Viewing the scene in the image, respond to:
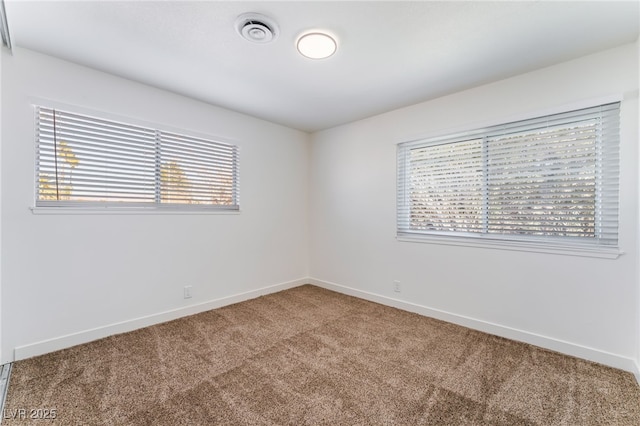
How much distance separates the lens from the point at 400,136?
3283mm

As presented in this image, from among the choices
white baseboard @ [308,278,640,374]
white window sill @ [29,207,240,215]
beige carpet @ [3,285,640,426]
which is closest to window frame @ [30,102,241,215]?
white window sill @ [29,207,240,215]

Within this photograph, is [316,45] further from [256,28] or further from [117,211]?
[117,211]

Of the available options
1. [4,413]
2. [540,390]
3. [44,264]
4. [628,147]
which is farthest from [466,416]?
[44,264]

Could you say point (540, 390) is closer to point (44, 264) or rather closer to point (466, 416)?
point (466, 416)

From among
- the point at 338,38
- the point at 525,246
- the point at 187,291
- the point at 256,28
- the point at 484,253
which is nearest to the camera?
the point at 256,28

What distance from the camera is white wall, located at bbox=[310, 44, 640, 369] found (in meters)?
2.04

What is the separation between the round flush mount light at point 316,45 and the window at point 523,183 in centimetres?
159

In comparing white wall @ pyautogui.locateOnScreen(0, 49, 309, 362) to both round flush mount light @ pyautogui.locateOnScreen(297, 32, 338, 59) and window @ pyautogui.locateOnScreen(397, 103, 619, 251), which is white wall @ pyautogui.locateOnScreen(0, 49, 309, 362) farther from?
window @ pyautogui.locateOnScreen(397, 103, 619, 251)

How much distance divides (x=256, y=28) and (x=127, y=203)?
79.2 inches

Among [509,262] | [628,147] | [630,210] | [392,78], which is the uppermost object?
[392,78]

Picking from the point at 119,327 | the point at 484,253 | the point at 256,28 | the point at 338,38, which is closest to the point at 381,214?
the point at 484,253

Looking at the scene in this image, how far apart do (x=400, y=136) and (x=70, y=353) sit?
3767 millimetres

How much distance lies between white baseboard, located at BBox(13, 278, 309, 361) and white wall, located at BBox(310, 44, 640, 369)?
139 centimetres

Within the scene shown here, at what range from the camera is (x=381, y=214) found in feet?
11.4
